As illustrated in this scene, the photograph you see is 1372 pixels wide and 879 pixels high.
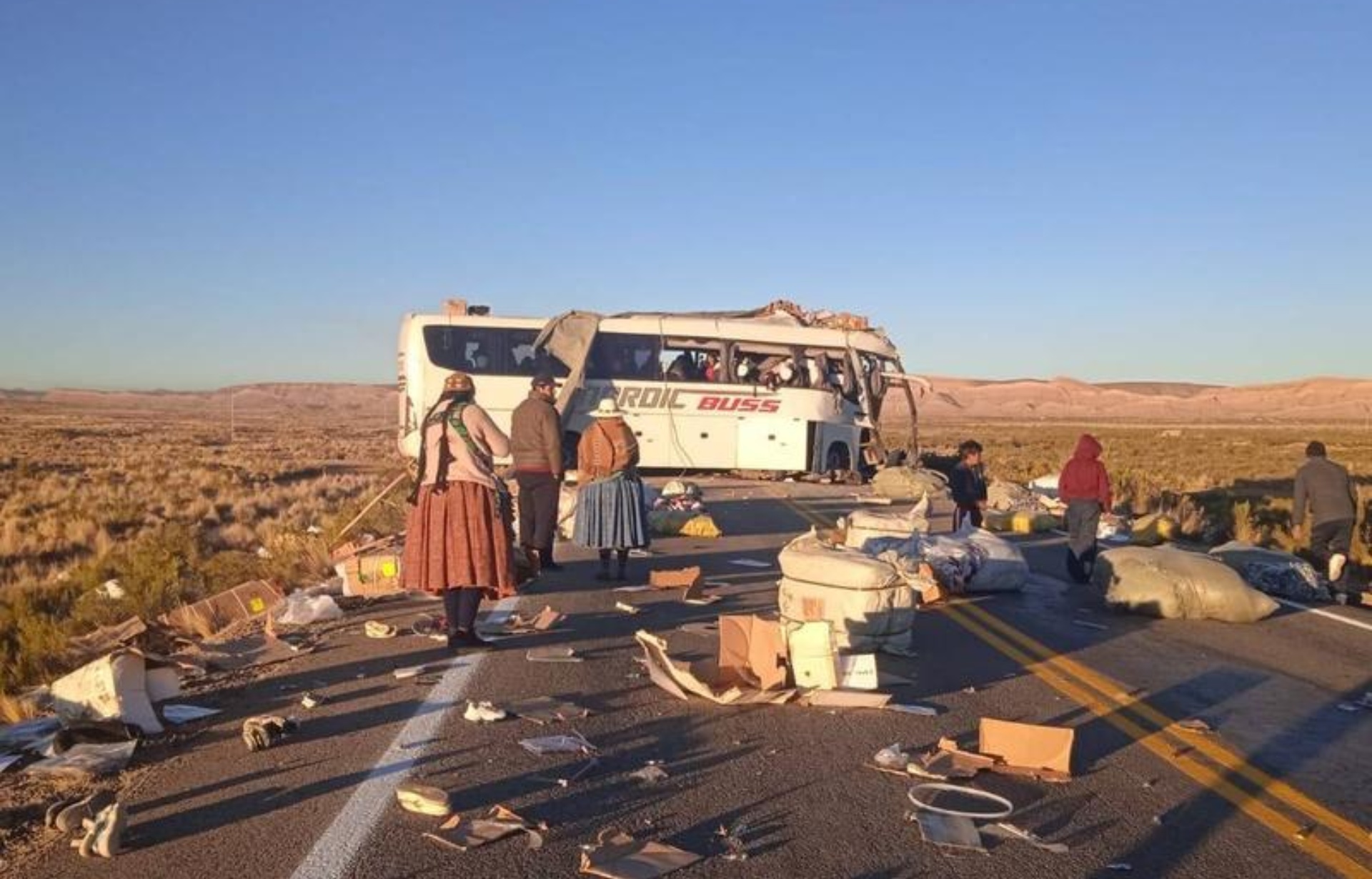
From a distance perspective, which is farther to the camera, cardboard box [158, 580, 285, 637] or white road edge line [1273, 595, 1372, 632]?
white road edge line [1273, 595, 1372, 632]

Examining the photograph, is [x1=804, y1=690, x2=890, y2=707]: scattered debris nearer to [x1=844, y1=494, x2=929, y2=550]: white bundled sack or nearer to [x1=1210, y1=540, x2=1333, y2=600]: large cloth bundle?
[x1=844, y1=494, x2=929, y2=550]: white bundled sack

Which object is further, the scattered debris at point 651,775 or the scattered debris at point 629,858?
the scattered debris at point 651,775

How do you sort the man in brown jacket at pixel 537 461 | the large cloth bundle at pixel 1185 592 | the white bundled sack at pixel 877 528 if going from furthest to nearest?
the man in brown jacket at pixel 537 461 → the white bundled sack at pixel 877 528 → the large cloth bundle at pixel 1185 592

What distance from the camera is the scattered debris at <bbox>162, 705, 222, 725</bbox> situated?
6.58 meters

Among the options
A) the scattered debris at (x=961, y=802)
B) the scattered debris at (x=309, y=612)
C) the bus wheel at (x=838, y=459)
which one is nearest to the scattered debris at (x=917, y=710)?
the scattered debris at (x=961, y=802)

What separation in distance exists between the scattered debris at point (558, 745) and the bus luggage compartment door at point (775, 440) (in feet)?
64.9

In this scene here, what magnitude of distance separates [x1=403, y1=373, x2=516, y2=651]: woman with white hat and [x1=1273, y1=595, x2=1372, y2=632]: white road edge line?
756cm

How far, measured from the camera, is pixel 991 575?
37.4ft

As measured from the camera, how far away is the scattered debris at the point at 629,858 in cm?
425

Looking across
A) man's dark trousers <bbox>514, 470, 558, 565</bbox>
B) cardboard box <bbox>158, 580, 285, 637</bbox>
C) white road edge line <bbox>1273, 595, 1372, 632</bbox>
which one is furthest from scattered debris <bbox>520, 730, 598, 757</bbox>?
white road edge line <bbox>1273, 595, 1372, 632</bbox>

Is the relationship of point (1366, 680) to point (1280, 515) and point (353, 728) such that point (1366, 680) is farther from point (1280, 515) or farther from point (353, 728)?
point (1280, 515)

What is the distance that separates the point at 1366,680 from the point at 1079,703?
254cm

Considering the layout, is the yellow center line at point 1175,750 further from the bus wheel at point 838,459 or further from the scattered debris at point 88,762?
the bus wheel at point 838,459

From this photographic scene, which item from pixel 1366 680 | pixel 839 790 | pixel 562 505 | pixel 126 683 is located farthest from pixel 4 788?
pixel 562 505
